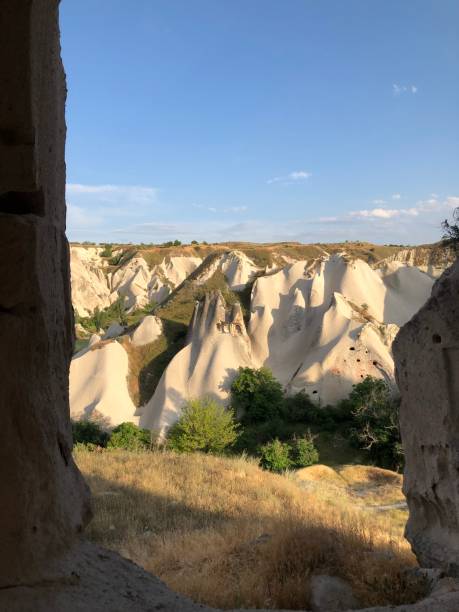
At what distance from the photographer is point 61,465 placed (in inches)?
93.1

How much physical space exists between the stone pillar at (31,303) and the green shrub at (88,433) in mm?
16937

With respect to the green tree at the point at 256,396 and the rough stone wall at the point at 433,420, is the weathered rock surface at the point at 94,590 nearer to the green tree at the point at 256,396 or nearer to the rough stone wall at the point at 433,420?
the rough stone wall at the point at 433,420

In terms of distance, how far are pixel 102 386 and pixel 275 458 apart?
28.9ft

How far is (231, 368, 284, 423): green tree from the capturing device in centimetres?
2014

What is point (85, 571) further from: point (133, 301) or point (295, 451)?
point (133, 301)

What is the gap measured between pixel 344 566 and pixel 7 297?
3.25 meters

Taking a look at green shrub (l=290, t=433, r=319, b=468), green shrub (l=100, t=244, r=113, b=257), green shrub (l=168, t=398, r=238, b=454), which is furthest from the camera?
green shrub (l=100, t=244, r=113, b=257)

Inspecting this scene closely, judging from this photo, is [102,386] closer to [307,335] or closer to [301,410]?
[301,410]

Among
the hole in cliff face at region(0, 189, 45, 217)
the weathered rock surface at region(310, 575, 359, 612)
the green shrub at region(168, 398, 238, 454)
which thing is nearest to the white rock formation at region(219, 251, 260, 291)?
the green shrub at region(168, 398, 238, 454)

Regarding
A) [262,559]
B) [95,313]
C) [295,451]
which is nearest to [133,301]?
[95,313]

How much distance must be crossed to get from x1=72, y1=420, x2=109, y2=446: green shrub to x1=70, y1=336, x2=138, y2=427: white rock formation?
2.73 ft

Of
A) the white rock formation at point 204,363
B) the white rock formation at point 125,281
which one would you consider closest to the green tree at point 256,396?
the white rock formation at point 204,363

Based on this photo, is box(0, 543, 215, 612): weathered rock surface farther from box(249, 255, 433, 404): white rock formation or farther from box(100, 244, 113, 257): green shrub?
box(100, 244, 113, 257): green shrub

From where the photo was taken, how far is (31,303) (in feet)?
6.77
